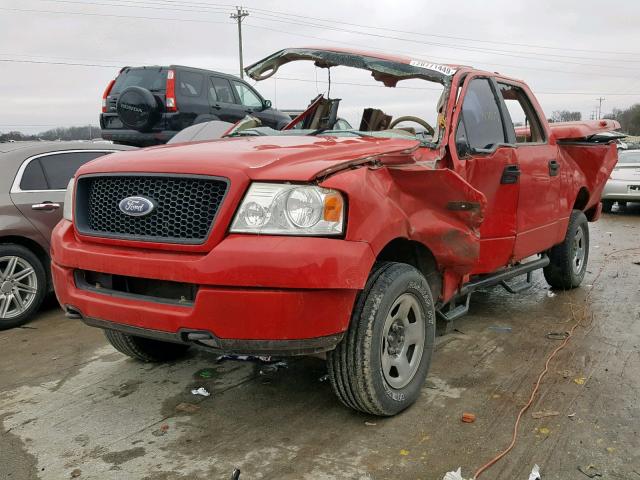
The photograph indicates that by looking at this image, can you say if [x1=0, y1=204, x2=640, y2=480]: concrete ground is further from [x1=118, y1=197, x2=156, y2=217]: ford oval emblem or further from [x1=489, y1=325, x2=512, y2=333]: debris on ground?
[x1=118, y1=197, x2=156, y2=217]: ford oval emblem

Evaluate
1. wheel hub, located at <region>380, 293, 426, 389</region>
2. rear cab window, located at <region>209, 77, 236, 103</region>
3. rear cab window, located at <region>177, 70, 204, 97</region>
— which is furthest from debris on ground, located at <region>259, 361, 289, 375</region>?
rear cab window, located at <region>209, 77, 236, 103</region>

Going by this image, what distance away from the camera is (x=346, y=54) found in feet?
14.5

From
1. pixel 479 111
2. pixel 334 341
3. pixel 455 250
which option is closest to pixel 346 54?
pixel 479 111

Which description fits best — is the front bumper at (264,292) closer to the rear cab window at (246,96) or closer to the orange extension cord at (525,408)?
the orange extension cord at (525,408)

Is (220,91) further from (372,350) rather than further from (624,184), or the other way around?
(624,184)

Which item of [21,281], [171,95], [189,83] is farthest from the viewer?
[189,83]

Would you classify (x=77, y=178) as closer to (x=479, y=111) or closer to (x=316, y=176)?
(x=316, y=176)

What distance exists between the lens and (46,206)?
18.4 feet

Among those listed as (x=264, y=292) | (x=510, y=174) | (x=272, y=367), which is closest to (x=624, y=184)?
(x=510, y=174)

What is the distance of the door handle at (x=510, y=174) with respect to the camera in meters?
4.43

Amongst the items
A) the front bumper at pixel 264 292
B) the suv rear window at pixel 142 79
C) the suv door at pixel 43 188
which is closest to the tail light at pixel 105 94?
the suv rear window at pixel 142 79

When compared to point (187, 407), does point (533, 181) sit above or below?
above

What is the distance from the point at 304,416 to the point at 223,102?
7.92 metres

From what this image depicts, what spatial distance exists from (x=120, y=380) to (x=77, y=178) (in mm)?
1405
